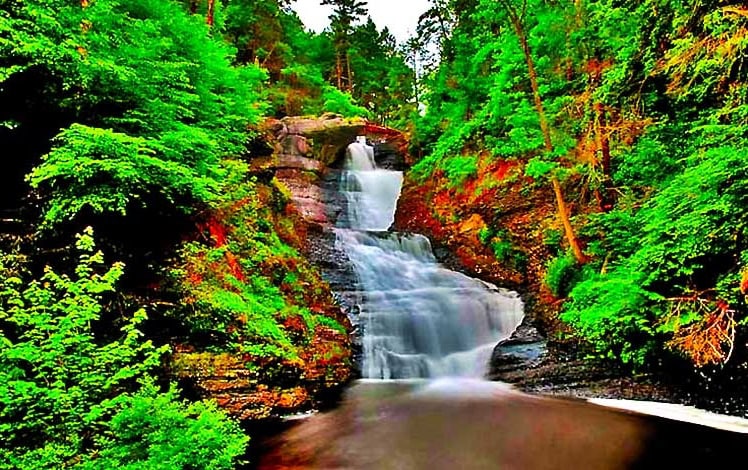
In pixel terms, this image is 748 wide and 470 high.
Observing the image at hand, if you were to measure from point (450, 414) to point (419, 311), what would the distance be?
13.1 ft

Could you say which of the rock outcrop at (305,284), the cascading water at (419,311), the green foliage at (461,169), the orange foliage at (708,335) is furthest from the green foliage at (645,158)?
the rock outcrop at (305,284)

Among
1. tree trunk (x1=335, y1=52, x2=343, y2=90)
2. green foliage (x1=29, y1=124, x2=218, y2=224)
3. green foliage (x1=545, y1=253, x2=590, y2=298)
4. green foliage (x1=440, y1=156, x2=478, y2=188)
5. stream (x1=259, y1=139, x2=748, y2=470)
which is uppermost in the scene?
tree trunk (x1=335, y1=52, x2=343, y2=90)

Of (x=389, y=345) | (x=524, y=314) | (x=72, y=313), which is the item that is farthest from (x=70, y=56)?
(x=524, y=314)

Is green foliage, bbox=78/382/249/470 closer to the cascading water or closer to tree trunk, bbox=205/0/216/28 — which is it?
the cascading water

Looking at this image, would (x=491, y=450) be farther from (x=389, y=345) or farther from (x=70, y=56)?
(x=70, y=56)

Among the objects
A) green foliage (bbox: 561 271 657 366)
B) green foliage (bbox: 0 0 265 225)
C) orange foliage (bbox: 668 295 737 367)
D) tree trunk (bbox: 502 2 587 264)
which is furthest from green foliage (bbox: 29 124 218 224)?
tree trunk (bbox: 502 2 587 264)

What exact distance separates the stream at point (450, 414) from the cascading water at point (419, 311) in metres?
0.03

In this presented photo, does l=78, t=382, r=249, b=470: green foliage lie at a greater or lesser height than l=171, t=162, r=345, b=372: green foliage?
lesser

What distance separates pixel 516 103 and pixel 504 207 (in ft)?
9.27

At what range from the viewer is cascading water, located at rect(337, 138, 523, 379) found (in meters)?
10.1

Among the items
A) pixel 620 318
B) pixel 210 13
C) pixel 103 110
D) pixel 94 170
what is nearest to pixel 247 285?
pixel 103 110

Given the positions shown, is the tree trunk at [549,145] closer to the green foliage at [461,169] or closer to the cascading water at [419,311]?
the cascading water at [419,311]

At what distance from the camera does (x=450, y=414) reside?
749 centimetres

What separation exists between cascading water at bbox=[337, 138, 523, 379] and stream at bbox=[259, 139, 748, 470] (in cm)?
3
